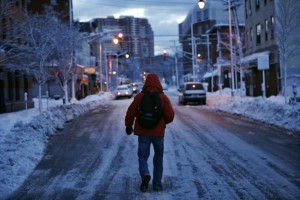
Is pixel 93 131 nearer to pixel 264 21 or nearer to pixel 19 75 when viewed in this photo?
pixel 19 75

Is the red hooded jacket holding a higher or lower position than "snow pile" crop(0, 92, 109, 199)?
higher

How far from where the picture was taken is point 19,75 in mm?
33219

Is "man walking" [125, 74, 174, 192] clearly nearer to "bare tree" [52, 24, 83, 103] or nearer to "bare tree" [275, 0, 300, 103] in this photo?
"bare tree" [275, 0, 300, 103]

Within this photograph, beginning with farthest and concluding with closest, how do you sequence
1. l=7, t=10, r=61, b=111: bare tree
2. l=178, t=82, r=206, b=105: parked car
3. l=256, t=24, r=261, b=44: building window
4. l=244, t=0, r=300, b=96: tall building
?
l=256, t=24, r=261, b=44: building window
l=178, t=82, r=206, b=105: parked car
l=244, t=0, r=300, b=96: tall building
l=7, t=10, r=61, b=111: bare tree

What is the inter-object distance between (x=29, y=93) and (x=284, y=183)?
32750mm

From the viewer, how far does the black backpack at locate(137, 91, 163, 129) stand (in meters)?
7.51

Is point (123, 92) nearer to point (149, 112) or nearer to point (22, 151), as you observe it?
point (22, 151)

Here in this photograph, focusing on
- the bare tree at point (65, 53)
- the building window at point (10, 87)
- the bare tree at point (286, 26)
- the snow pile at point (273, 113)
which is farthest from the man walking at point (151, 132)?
the bare tree at point (65, 53)

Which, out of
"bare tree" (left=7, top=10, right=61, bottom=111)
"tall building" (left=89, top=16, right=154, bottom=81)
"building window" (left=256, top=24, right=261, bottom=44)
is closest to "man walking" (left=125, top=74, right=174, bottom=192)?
"bare tree" (left=7, top=10, right=61, bottom=111)

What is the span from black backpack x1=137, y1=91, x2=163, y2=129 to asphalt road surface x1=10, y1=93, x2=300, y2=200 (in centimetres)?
114

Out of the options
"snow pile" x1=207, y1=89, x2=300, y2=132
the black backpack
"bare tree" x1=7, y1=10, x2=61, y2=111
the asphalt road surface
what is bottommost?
the asphalt road surface

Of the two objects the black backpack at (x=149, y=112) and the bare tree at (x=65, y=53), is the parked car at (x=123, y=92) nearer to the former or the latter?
the bare tree at (x=65, y=53)

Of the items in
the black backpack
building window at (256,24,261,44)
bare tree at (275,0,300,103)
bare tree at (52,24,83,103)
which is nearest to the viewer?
the black backpack

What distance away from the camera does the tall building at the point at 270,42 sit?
32938mm
